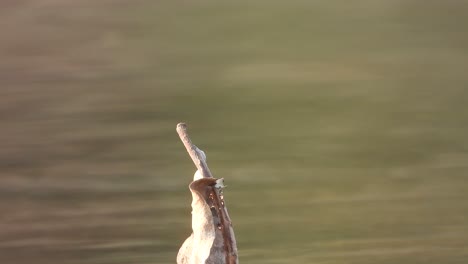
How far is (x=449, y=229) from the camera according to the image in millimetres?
3191

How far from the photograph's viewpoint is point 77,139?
3791 millimetres

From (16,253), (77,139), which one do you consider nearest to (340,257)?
(16,253)

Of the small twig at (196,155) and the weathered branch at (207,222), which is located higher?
the small twig at (196,155)

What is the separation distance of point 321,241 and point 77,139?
1.08 meters

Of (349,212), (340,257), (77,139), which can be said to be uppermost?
(77,139)

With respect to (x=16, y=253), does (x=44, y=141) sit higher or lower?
higher

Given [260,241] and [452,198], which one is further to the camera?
[452,198]

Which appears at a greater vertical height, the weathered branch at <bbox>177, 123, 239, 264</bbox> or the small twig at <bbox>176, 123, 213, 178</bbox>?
the small twig at <bbox>176, 123, 213, 178</bbox>

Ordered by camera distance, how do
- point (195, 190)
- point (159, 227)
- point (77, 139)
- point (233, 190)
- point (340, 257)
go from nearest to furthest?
1. point (195, 190)
2. point (340, 257)
3. point (159, 227)
4. point (233, 190)
5. point (77, 139)

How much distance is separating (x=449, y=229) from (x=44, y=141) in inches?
52.8

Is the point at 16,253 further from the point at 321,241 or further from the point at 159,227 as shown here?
the point at 321,241

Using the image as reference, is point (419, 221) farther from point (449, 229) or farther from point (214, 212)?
point (214, 212)

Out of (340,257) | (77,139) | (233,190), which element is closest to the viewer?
(340,257)

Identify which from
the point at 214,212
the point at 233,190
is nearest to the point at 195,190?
the point at 214,212
